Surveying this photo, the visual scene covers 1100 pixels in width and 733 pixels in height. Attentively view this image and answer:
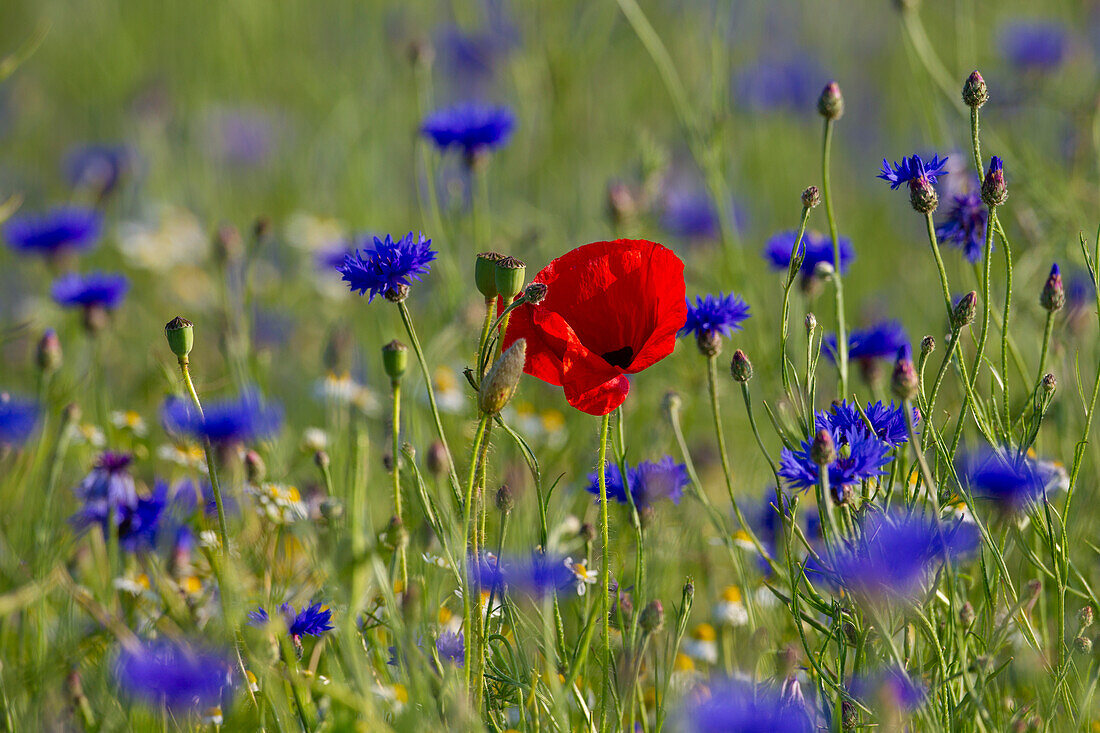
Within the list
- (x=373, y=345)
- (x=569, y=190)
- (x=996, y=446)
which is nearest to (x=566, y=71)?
(x=569, y=190)

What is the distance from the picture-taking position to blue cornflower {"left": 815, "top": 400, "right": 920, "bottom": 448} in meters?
0.92

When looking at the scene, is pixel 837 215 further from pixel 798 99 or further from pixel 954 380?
pixel 954 380

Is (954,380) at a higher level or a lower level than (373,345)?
lower

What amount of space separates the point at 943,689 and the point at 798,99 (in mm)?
3142

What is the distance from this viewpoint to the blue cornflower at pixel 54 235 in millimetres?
2004

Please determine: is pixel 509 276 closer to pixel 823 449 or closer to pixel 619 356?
pixel 619 356

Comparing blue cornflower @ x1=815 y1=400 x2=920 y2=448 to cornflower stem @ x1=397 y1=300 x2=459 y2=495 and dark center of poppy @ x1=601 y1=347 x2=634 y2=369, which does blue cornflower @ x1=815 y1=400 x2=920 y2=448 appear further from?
cornflower stem @ x1=397 y1=300 x2=459 y2=495

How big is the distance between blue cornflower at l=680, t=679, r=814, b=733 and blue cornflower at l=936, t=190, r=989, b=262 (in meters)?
0.54

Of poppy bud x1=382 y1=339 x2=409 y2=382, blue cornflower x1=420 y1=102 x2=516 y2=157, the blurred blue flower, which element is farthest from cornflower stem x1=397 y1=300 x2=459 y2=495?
the blurred blue flower

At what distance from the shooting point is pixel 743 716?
737mm

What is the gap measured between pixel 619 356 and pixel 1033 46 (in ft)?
8.14

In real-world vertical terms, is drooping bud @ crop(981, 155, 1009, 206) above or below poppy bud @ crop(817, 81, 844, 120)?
below

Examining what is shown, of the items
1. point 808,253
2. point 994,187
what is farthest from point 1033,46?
point 994,187

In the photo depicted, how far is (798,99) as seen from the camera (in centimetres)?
377
